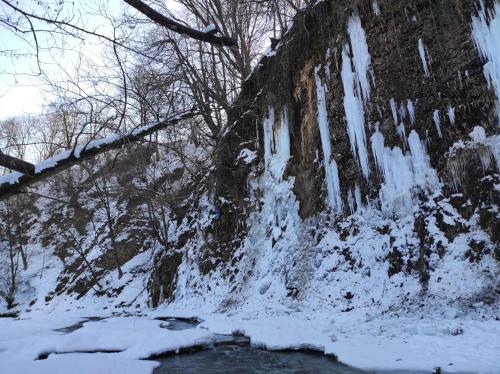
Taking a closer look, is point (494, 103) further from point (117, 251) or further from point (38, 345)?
point (117, 251)

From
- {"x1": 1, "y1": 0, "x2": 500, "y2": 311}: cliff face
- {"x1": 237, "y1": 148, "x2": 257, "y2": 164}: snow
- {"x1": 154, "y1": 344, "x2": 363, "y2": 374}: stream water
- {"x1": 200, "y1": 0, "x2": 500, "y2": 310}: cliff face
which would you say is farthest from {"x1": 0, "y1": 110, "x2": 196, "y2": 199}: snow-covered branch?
{"x1": 237, "y1": 148, "x2": 257, "y2": 164}: snow

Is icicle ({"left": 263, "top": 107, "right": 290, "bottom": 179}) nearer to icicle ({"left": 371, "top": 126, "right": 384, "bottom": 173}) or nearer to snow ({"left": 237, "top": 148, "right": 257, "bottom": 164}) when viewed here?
snow ({"left": 237, "top": 148, "right": 257, "bottom": 164})

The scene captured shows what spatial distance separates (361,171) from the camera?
7574 millimetres

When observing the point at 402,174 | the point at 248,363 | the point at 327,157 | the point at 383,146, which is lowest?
the point at 248,363

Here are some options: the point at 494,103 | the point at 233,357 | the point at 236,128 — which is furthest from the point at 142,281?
the point at 494,103

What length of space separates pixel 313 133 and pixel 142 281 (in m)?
10.2

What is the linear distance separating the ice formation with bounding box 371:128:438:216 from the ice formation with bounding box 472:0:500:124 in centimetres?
128

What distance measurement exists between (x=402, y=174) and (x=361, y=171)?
3.09ft

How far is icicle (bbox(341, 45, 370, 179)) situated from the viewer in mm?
7589

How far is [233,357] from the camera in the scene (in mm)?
5363

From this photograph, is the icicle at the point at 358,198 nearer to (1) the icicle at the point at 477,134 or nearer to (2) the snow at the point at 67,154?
(1) the icicle at the point at 477,134

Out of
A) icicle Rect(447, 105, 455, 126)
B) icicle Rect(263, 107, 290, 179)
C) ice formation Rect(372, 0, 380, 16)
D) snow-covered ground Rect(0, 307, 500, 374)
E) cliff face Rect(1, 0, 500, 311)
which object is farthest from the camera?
icicle Rect(263, 107, 290, 179)

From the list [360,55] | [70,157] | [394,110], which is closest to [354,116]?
[394,110]

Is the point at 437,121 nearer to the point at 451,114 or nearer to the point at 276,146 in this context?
the point at 451,114
